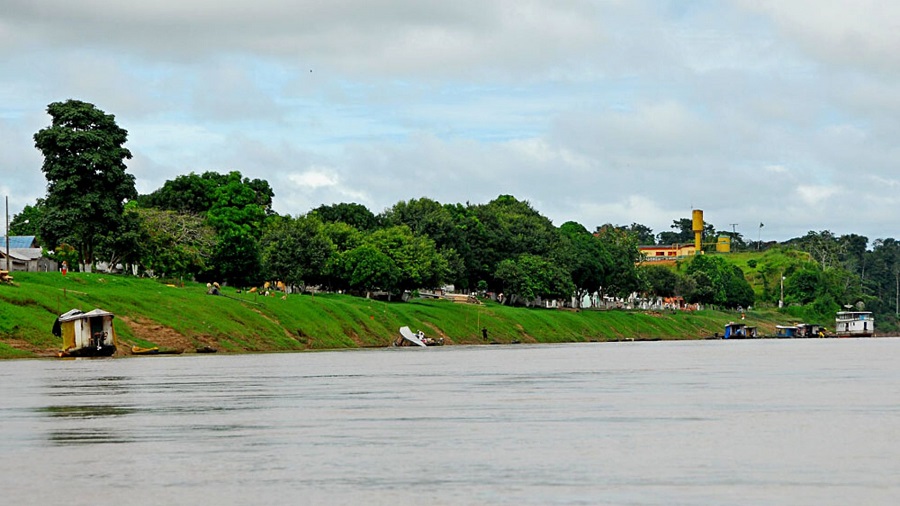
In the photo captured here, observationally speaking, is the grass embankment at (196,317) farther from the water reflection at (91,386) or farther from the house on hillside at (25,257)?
the house on hillside at (25,257)

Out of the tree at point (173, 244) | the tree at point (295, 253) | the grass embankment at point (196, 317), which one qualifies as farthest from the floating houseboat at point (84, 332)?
the tree at point (295, 253)

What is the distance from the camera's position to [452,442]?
3070 cm

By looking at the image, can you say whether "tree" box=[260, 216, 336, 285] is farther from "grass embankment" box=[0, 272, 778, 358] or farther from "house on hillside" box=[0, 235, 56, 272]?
"house on hillside" box=[0, 235, 56, 272]

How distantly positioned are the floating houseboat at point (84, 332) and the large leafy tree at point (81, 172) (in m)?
33.7

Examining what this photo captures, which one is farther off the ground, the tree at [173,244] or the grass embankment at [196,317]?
the tree at [173,244]

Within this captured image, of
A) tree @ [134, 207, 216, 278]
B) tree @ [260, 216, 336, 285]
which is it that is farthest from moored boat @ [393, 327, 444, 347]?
tree @ [260, 216, 336, 285]

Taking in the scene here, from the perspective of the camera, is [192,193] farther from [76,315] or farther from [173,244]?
[76,315]

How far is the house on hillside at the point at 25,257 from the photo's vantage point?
6526 inches

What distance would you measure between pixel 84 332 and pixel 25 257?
8704 centimetres

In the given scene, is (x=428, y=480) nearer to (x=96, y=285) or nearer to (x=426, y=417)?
(x=426, y=417)

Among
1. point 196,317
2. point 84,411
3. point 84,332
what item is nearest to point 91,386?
point 84,411

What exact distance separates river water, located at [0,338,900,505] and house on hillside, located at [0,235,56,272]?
379 feet

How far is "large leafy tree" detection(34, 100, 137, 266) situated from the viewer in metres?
124

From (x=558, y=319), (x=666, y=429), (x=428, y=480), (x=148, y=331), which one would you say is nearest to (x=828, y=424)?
(x=666, y=429)
